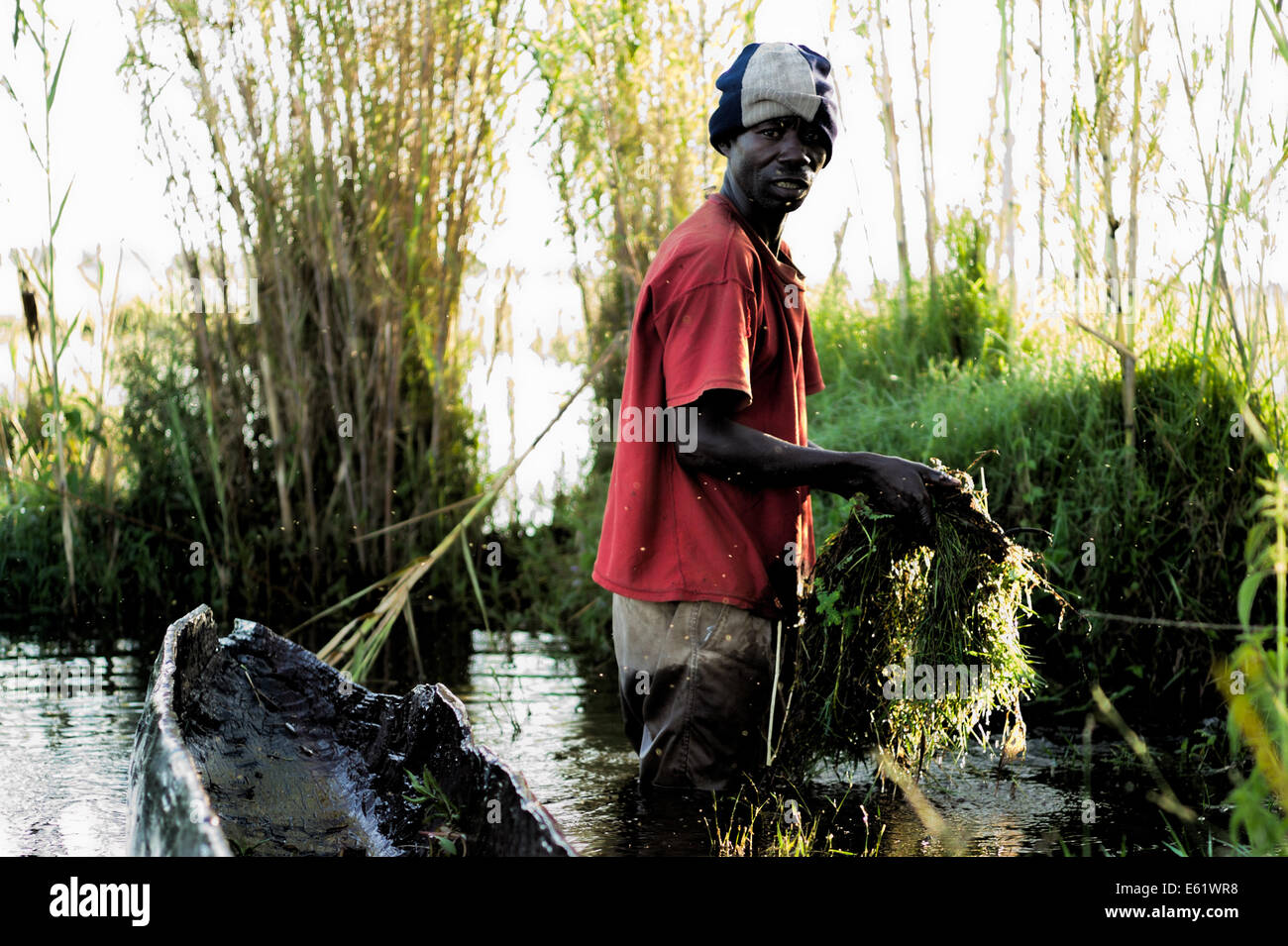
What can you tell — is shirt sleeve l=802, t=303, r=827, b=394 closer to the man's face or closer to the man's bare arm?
the man's face

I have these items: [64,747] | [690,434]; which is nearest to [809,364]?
[690,434]

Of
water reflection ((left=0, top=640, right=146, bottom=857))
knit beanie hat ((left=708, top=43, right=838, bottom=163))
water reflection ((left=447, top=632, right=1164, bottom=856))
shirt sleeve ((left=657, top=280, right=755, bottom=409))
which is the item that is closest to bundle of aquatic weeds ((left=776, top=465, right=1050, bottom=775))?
water reflection ((left=447, top=632, right=1164, bottom=856))

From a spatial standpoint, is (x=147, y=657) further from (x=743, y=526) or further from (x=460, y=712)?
(x=743, y=526)

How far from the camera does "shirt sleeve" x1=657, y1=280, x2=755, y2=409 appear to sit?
2.83m

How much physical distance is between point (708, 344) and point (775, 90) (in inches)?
26.8

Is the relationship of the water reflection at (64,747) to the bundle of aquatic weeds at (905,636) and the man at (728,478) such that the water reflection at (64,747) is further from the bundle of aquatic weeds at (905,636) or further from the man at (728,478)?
the bundle of aquatic weeds at (905,636)

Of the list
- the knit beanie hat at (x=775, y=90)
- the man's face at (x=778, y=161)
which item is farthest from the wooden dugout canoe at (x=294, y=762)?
the knit beanie hat at (x=775, y=90)

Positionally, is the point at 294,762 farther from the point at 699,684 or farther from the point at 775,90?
the point at 775,90

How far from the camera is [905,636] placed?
3164 mm

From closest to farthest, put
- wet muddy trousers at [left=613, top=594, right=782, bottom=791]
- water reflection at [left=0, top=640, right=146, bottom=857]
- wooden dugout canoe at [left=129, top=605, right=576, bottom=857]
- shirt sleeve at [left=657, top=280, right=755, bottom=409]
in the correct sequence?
wooden dugout canoe at [left=129, top=605, right=576, bottom=857], shirt sleeve at [left=657, top=280, right=755, bottom=409], wet muddy trousers at [left=613, top=594, right=782, bottom=791], water reflection at [left=0, top=640, right=146, bottom=857]
